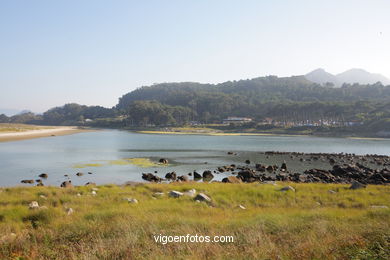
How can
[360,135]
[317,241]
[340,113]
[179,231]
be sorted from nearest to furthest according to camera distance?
[317,241] → [179,231] → [360,135] → [340,113]

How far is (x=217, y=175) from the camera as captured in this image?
3925 cm

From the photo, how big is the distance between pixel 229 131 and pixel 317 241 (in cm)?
15642

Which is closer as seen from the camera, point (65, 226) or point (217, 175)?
point (65, 226)

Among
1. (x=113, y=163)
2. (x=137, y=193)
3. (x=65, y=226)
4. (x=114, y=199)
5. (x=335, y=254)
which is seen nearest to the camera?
(x=335, y=254)

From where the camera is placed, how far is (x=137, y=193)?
19.8m

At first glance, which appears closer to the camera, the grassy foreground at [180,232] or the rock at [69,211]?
the grassy foreground at [180,232]

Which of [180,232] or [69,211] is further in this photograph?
[69,211]

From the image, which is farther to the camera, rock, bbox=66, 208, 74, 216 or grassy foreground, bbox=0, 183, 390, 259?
rock, bbox=66, 208, 74, 216

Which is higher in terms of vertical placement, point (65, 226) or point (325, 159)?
point (65, 226)

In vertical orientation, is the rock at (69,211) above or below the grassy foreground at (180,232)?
below

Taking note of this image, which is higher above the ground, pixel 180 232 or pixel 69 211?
pixel 180 232

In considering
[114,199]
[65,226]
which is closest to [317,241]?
[65,226]

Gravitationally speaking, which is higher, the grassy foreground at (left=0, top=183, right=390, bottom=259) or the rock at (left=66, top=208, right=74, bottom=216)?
the grassy foreground at (left=0, top=183, right=390, bottom=259)

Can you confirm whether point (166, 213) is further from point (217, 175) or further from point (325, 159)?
point (325, 159)
